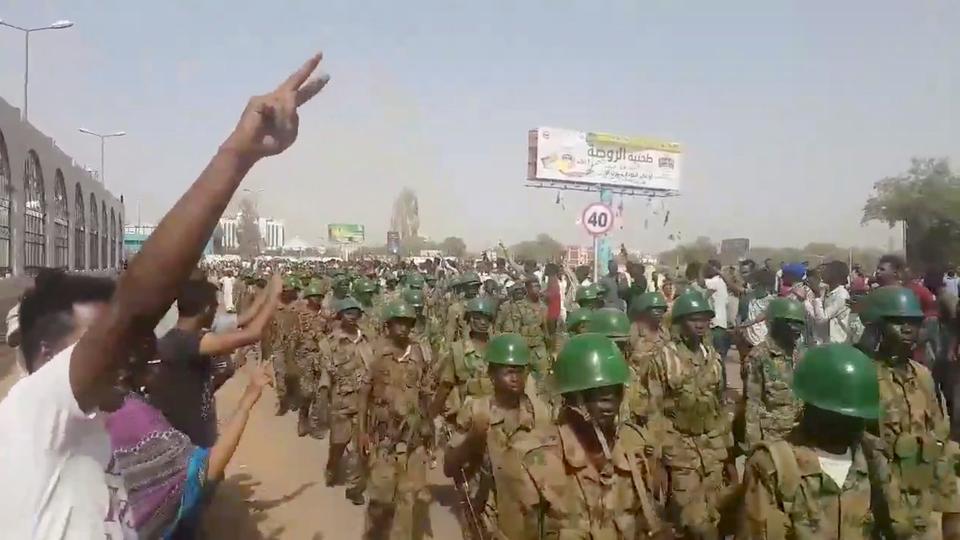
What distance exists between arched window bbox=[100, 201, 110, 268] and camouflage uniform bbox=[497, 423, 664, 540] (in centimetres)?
4109

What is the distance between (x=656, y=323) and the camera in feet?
22.5

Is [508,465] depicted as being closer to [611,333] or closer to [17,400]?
[17,400]

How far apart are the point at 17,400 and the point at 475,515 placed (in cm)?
336

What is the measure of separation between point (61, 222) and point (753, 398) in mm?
28328

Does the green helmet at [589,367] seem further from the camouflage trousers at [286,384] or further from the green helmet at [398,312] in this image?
the camouflage trousers at [286,384]

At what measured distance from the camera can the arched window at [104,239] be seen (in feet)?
133

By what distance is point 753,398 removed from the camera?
554cm

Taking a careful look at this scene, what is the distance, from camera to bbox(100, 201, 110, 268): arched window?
40562 millimetres

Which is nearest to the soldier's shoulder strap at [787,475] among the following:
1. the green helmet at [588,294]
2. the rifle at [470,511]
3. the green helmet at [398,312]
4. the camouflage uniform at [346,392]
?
the rifle at [470,511]

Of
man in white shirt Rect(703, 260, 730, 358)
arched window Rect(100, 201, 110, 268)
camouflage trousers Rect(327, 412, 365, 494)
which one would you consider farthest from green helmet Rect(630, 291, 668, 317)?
arched window Rect(100, 201, 110, 268)

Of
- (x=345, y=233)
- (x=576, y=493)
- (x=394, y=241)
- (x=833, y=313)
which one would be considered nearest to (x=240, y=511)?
(x=576, y=493)

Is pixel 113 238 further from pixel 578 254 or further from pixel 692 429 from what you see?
pixel 692 429

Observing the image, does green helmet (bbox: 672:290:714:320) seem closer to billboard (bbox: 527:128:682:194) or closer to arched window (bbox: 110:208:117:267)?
billboard (bbox: 527:128:682:194)

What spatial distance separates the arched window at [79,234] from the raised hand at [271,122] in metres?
33.1
